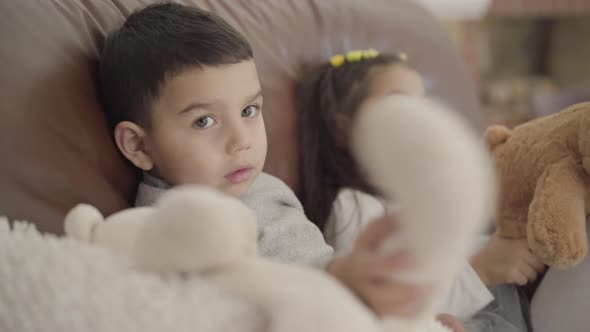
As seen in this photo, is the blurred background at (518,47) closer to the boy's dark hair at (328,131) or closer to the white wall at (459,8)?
the white wall at (459,8)

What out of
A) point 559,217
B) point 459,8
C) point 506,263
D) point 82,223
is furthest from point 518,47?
point 82,223

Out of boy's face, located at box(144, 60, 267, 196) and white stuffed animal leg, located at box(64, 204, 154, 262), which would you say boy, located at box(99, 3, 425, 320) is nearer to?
boy's face, located at box(144, 60, 267, 196)

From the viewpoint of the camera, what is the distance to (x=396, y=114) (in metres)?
0.34

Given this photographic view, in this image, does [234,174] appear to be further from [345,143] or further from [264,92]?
[345,143]

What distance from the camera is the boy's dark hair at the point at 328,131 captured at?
3.36 ft

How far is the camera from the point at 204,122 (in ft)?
2.51

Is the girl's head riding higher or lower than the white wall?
higher

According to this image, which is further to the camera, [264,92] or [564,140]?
[264,92]

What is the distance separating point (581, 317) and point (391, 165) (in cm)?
59

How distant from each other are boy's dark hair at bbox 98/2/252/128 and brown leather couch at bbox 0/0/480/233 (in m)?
0.03

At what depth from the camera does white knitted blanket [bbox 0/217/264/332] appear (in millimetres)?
426

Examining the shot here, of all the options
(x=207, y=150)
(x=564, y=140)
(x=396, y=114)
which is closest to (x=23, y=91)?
(x=207, y=150)

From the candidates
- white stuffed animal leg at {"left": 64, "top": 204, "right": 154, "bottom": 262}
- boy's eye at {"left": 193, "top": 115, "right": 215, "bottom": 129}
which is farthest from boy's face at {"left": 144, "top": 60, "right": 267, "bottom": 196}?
white stuffed animal leg at {"left": 64, "top": 204, "right": 154, "bottom": 262}

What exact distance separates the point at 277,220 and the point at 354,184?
30 centimetres
